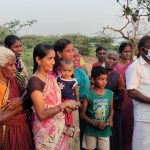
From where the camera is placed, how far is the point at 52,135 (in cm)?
386

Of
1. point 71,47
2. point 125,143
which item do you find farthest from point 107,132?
point 71,47

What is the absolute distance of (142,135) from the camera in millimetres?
4816

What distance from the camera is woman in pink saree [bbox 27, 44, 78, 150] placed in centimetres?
371

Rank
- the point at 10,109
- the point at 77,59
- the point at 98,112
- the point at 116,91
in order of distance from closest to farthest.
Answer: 1. the point at 10,109
2. the point at 98,112
3. the point at 77,59
4. the point at 116,91

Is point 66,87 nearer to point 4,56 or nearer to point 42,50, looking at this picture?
point 42,50

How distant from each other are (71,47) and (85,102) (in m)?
0.90

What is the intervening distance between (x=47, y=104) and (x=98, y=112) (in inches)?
54.4

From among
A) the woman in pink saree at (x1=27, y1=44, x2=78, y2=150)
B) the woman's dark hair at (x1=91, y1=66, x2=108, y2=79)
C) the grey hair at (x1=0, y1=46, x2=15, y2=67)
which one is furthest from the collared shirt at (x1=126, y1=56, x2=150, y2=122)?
the grey hair at (x1=0, y1=46, x2=15, y2=67)

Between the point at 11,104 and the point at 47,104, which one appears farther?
the point at 47,104

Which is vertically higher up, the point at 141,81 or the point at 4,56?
the point at 4,56

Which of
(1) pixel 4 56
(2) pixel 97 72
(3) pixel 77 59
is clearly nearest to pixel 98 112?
(2) pixel 97 72

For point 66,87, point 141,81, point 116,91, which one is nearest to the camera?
point 66,87

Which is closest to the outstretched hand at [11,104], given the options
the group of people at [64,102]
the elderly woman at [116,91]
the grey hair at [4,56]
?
the group of people at [64,102]

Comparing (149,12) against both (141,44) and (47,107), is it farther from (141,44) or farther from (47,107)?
(47,107)
